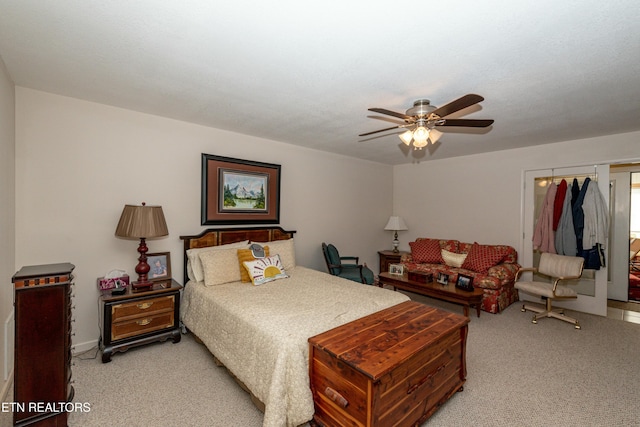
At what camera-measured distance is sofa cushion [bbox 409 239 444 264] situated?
5.11m

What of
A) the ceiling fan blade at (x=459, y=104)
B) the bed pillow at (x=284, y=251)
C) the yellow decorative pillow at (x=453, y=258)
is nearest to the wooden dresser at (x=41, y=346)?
the bed pillow at (x=284, y=251)

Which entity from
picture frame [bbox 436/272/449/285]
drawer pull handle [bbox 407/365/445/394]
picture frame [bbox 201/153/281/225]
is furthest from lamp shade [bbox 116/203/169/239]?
picture frame [bbox 436/272/449/285]

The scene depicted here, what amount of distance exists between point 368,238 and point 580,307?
3.40 meters

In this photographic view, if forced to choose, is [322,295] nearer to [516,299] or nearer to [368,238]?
[368,238]

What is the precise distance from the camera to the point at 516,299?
4.56m

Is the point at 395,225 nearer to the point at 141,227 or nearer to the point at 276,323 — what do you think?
the point at 276,323

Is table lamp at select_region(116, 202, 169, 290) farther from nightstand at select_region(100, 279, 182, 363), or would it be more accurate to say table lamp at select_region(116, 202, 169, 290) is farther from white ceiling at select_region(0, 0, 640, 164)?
white ceiling at select_region(0, 0, 640, 164)

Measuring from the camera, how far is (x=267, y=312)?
2.25 m

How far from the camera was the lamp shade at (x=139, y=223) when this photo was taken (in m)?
2.70

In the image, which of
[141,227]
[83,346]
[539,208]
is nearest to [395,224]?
[539,208]

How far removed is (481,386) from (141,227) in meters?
3.38

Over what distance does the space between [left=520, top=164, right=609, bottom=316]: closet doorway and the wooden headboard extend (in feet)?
12.7

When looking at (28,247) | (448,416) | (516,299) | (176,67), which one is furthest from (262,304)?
(516,299)

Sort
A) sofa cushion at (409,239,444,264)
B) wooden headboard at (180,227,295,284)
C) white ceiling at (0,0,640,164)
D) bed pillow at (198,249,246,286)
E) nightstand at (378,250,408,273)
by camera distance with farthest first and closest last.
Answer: nightstand at (378,250,408,273) < sofa cushion at (409,239,444,264) < wooden headboard at (180,227,295,284) < bed pillow at (198,249,246,286) < white ceiling at (0,0,640,164)
